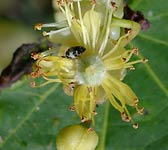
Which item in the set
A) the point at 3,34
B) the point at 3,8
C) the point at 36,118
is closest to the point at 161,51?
the point at 36,118

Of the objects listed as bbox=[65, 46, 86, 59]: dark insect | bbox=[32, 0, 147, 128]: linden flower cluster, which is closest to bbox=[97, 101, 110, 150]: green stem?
bbox=[32, 0, 147, 128]: linden flower cluster

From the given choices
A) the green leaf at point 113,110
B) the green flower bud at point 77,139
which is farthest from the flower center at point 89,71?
the green leaf at point 113,110

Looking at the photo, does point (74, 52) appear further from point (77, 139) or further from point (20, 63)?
point (20, 63)

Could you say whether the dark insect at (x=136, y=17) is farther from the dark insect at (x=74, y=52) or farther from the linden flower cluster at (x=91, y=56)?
the dark insect at (x=74, y=52)

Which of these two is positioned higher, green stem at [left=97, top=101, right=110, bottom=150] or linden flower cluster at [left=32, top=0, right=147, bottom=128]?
linden flower cluster at [left=32, top=0, right=147, bottom=128]

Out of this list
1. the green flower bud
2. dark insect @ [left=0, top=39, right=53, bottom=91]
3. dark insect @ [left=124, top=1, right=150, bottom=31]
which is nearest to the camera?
the green flower bud

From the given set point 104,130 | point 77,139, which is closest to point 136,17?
point 104,130

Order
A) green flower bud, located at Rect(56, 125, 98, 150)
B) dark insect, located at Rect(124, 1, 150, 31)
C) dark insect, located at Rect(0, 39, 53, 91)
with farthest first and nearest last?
dark insect, located at Rect(0, 39, 53, 91), dark insect, located at Rect(124, 1, 150, 31), green flower bud, located at Rect(56, 125, 98, 150)

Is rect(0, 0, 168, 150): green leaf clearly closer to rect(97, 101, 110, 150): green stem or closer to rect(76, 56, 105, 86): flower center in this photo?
rect(97, 101, 110, 150): green stem
